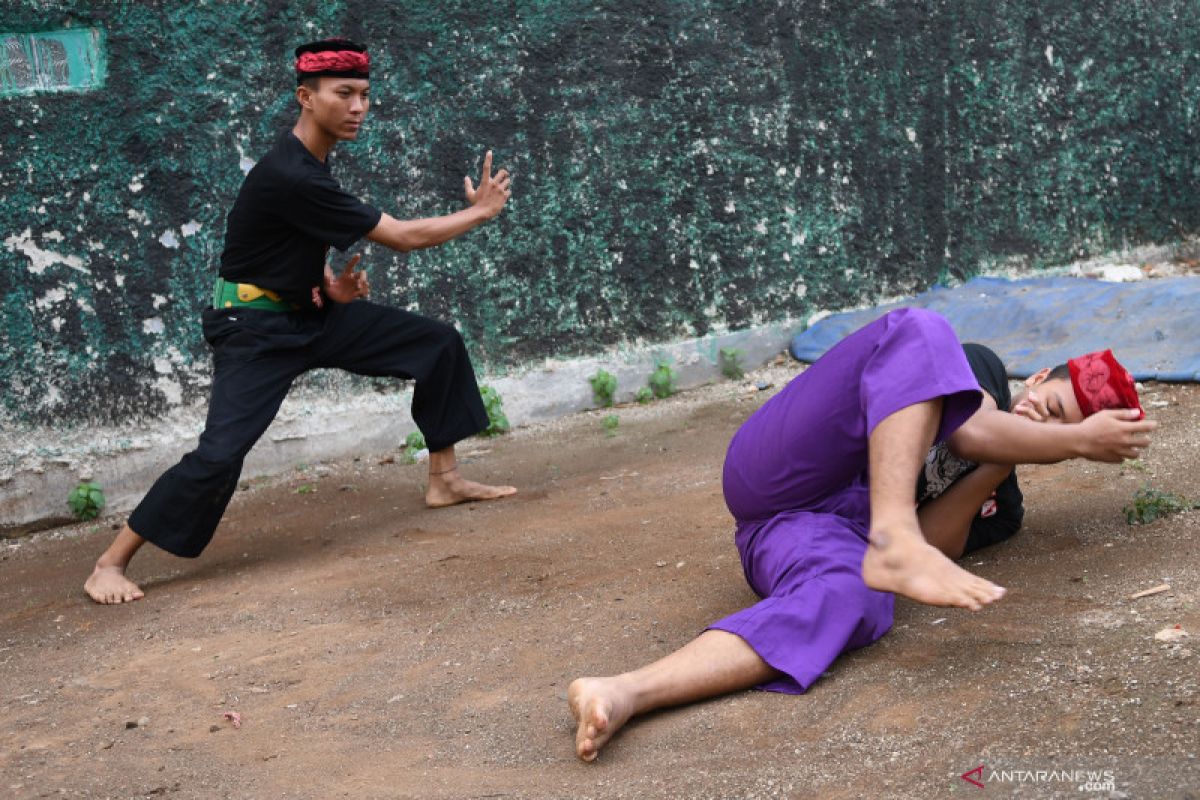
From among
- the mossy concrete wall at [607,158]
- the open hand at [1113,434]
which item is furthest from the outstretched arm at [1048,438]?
the mossy concrete wall at [607,158]

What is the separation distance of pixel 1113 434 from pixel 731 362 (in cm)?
390

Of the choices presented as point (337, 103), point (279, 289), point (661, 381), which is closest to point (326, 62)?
point (337, 103)

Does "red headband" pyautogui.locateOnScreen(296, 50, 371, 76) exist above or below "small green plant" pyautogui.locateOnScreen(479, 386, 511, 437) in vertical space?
above

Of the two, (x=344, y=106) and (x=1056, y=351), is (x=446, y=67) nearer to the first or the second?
(x=344, y=106)

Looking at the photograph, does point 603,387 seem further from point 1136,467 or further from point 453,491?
point 1136,467

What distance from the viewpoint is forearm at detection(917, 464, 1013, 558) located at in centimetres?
328

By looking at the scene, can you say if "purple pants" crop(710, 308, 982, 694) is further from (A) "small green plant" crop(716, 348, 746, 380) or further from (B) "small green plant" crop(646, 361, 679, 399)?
(A) "small green plant" crop(716, 348, 746, 380)

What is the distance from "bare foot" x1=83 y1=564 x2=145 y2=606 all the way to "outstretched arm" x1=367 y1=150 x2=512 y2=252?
1.40 meters

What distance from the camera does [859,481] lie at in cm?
320

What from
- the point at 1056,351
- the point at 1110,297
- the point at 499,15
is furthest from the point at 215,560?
the point at 1110,297

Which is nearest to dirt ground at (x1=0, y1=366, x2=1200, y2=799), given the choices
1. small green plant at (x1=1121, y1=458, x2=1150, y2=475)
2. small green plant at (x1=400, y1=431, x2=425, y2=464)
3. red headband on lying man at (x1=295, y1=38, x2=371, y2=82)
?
small green plant at (x1=1121, y1=458, x2=1150, y2=475)

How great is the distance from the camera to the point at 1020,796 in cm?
226

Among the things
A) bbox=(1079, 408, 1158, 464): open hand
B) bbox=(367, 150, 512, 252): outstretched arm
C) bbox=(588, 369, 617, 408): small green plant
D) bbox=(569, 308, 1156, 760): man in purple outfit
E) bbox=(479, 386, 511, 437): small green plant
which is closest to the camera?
bbox=(569, 308, 1156, 760): man in purple outfit

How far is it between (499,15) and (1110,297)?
3.22 m
